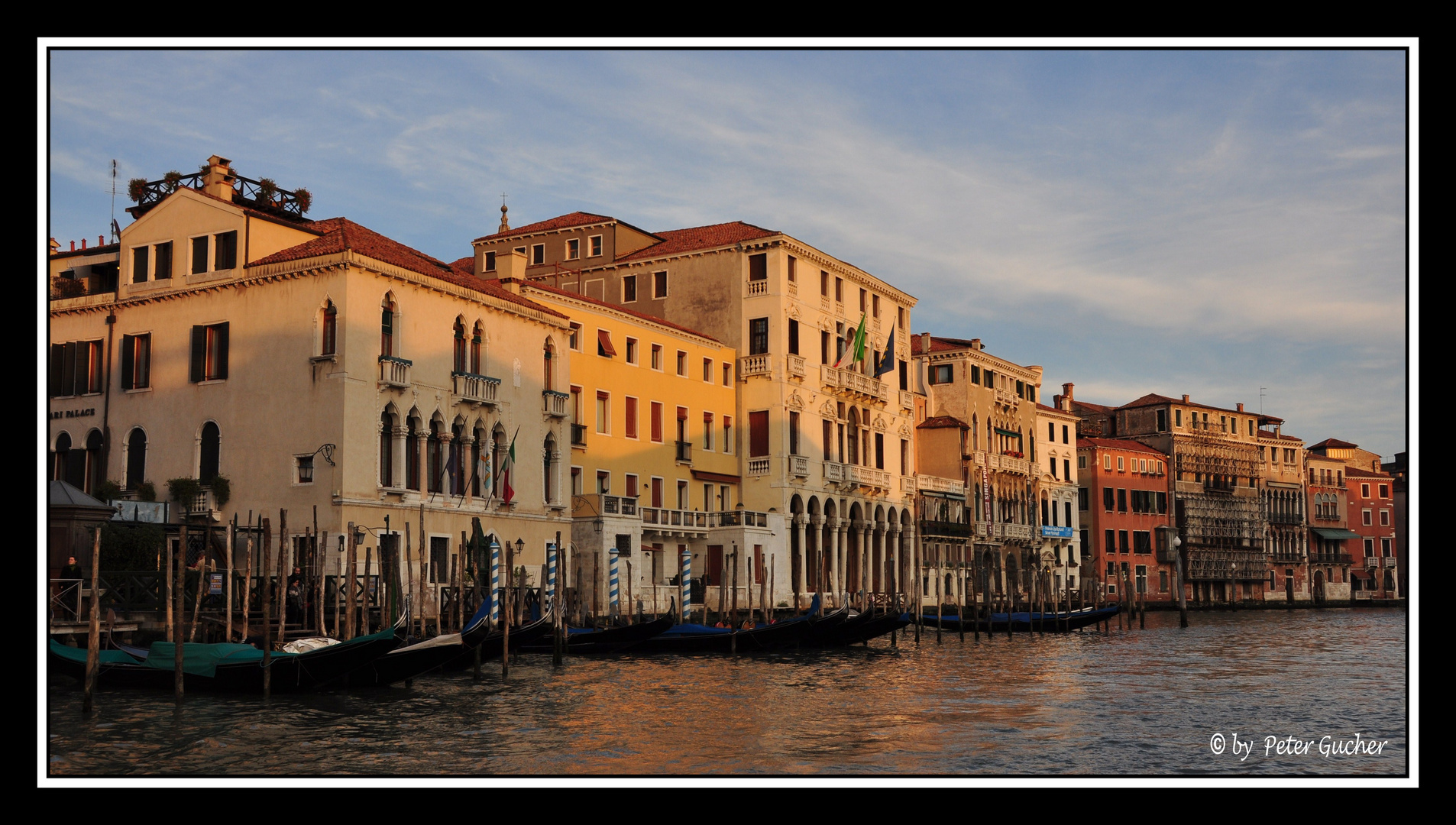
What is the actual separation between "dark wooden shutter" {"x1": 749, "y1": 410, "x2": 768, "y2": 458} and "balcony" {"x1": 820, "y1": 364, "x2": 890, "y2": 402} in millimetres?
2779

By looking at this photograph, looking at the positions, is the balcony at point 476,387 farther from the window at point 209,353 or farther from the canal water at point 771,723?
the canal water at point 771,723

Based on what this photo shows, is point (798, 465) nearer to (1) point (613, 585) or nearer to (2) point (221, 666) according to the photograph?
(1) point (613, 585)

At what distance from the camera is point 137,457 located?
27531 mm

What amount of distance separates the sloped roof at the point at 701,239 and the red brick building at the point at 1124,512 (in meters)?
25.9

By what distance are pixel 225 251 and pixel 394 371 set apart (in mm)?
4308

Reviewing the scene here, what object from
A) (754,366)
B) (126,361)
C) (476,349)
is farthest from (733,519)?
(126,361)

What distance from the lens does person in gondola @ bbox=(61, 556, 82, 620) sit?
18516 millimetres

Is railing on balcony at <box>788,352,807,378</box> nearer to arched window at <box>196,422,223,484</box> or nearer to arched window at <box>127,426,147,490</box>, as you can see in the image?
arched window at <box>196,422,223,484</box>

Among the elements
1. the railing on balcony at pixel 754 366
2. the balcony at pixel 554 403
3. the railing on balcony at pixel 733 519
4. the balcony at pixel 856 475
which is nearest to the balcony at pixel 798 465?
the balcony at pixel 856 475

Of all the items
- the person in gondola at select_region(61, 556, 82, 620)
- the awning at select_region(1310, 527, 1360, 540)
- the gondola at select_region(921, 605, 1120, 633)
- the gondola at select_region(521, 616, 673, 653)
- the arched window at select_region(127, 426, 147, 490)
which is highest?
the arched window at select_region(127, 426, 147, 490)

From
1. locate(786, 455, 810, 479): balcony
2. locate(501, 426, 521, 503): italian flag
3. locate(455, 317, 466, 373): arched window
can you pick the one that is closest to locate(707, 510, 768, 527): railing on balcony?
locate(786, 455, 810, 479): balcony

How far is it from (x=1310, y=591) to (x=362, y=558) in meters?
59.7

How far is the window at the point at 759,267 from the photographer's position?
40.2 meters
